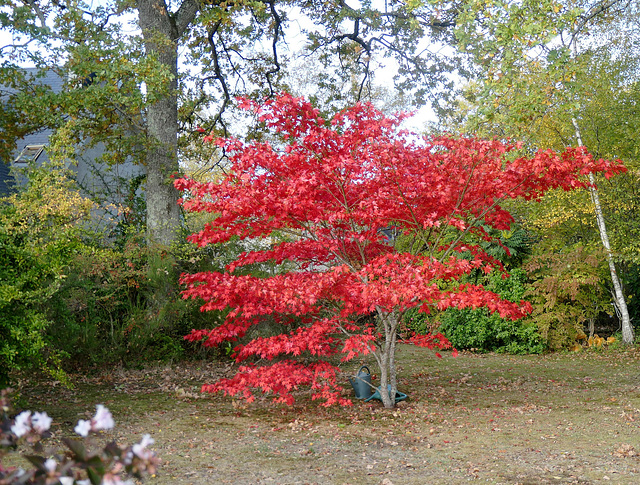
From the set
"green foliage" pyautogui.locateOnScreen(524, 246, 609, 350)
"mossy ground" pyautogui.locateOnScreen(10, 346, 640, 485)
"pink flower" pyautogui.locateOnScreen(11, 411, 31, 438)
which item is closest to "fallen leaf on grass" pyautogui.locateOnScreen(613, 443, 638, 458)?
"mossy ground" pyautogui.locateOnScreen(10, 346, 640, 485)

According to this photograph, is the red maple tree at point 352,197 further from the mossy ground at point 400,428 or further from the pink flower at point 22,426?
the pink flower at point 22,426

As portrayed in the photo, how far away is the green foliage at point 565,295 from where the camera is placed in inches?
404

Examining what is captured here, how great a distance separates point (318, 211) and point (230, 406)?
2.74m

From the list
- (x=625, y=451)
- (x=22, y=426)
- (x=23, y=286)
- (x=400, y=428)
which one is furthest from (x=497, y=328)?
(x=22, y=426)

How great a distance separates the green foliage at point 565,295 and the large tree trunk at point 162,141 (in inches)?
272

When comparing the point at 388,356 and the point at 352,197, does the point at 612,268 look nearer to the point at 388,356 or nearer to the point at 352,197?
the point at 388,356

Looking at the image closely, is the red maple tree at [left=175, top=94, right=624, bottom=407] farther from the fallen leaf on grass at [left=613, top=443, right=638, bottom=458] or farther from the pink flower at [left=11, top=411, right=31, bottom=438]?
the pink flower at [left=11, top=411, right=31, bottom=438]

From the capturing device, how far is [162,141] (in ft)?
32.2

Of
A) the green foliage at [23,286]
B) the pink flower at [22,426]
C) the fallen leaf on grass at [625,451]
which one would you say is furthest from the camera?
the green foliage at [23,286]

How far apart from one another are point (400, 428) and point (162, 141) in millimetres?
6785

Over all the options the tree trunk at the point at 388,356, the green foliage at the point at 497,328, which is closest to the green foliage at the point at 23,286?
the tree trunk at the point at 388,356

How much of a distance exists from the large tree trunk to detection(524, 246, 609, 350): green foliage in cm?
690

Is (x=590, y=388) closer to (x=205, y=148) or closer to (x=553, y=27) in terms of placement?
(x=553, y=27)

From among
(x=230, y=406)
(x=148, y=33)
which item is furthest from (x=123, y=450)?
(x=148, y=33)
